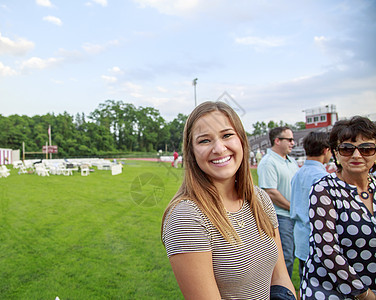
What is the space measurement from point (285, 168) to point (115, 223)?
5229mm

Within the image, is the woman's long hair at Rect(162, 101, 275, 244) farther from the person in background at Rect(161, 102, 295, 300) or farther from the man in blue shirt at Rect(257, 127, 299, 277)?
the man in blue shirt at Rect(257, 127, 299, 277)

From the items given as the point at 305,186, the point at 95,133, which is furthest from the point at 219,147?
the point at 95,133

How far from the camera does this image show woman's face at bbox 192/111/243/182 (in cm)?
136

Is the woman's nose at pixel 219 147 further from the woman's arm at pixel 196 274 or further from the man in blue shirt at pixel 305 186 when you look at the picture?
the man in blue shirt at pixel 305 186

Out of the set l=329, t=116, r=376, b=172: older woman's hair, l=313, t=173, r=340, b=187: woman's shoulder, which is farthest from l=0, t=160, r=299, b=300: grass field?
l=329, t=116, r=376, b=172: older woman's hair

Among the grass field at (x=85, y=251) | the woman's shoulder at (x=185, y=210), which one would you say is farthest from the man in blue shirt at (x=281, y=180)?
the woman's shoulder at (x=185, y=210)

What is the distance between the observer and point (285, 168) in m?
3.70

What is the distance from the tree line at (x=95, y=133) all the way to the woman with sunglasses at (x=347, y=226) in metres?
45.4

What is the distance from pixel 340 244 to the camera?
5.97 ft

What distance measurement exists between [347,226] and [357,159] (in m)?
0.48

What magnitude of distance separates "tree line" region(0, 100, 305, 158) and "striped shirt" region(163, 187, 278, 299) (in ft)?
151

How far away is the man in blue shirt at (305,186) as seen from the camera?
2838 mm

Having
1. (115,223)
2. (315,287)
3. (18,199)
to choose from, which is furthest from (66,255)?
(18,199)

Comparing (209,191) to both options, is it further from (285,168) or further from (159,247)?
(159,247)
